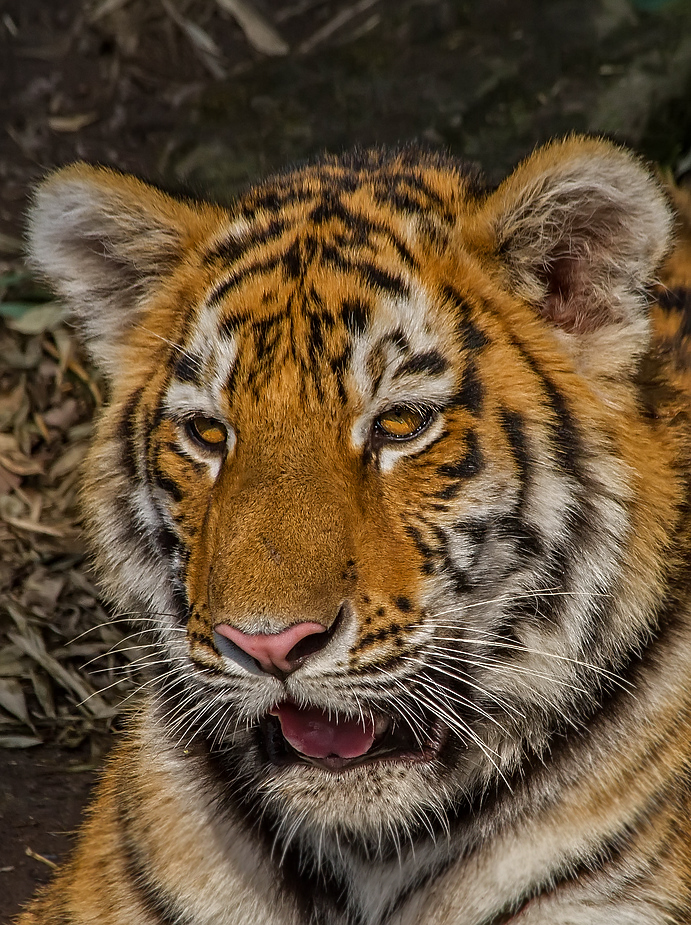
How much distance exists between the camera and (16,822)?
3.11 meters

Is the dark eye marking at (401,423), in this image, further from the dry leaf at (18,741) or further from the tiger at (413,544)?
the dry leaf at (18,741)

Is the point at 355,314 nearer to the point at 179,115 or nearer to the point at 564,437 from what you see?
the point at 564,437

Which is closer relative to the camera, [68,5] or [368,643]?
[368,643]

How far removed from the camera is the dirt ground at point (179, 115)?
3.68 m

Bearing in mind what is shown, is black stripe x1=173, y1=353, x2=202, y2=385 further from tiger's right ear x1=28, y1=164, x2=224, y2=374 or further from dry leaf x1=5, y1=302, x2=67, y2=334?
dry leaf x1=5, y1=302, x2=67, y2=334

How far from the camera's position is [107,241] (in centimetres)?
237

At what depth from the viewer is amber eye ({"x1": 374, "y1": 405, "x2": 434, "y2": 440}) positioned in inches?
79.2

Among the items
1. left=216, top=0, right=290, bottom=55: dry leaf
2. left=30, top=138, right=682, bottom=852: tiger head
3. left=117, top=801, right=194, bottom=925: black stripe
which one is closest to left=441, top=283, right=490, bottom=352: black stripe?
left=30, top=138, right=682, bottom=852: tiger head

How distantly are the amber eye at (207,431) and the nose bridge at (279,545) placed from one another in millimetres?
113

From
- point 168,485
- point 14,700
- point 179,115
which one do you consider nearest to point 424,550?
point 168,485

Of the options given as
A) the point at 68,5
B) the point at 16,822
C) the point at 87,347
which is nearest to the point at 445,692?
the point at 87,347

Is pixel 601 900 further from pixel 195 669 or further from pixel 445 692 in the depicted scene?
pixel 195 669

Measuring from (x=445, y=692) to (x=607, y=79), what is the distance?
307cm

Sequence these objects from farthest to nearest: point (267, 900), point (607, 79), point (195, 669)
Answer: point (607, 79) < point (267, 900) < point (195, 669)
